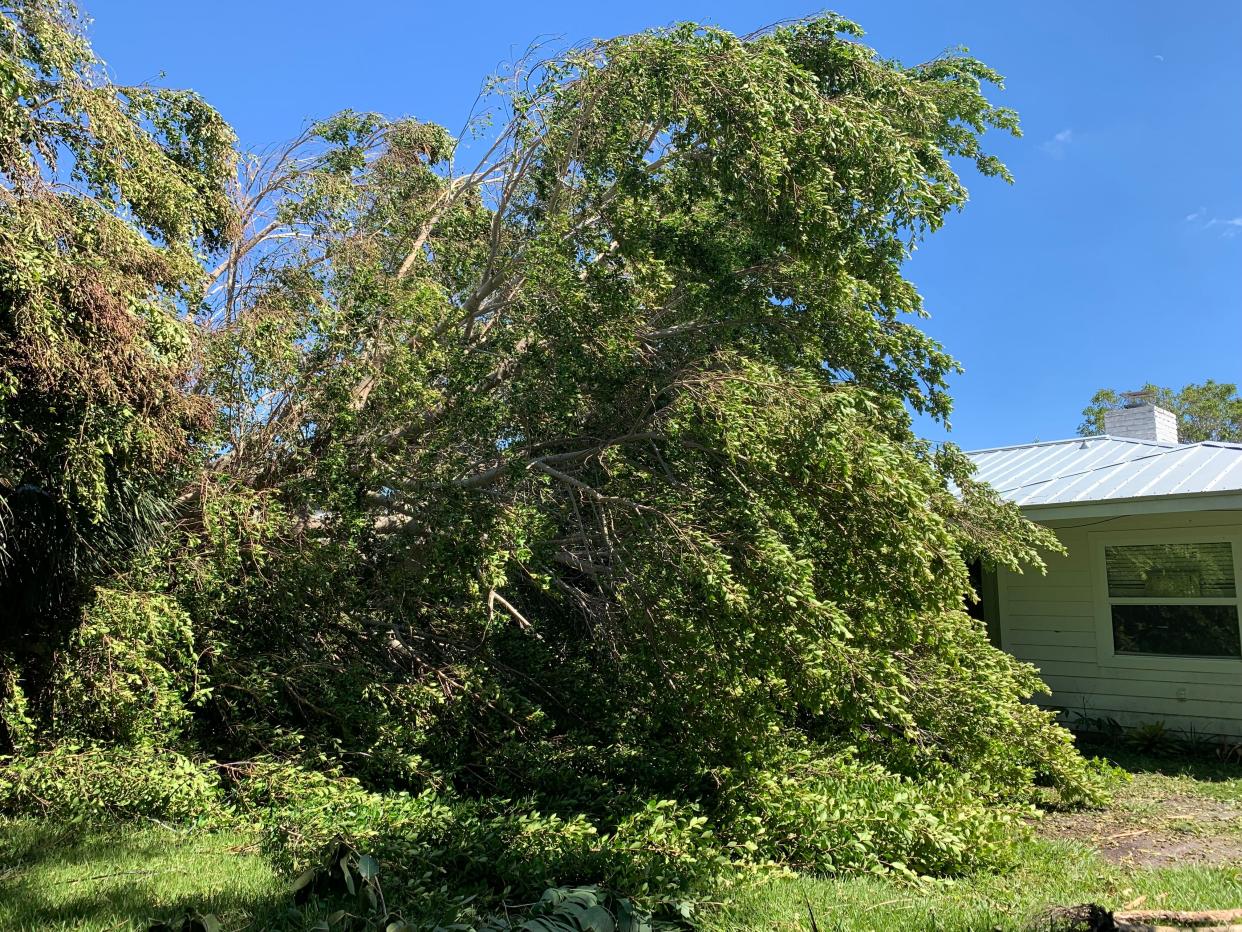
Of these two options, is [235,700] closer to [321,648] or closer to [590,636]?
[321,648]

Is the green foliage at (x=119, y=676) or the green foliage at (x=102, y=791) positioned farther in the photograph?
the green foliage at (x=119, y=676)

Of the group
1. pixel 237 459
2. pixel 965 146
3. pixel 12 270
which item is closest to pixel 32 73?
pixel 12 270

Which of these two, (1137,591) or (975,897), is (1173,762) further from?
(975,897)

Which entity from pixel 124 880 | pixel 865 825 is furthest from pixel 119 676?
pixel 865 825

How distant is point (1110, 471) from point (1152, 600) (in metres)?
1.55

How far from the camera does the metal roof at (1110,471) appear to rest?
9.26m

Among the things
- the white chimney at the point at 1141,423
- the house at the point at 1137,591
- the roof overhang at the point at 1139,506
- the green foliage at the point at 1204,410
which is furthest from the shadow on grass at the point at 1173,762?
the green foliage at the point at 1204,410

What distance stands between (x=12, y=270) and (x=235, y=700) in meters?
3.86

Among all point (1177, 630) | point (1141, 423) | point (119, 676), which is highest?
point (1141, 423)

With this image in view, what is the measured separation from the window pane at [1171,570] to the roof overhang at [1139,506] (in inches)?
41.4

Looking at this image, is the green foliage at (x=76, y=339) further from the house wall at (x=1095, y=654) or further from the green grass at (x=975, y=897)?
the house wall at (x=1095, y=654)

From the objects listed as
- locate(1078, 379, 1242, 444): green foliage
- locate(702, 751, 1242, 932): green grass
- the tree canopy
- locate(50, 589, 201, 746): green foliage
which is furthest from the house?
locate(1078, 379, 1242, 444): green foliage

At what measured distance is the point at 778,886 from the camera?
200 inches

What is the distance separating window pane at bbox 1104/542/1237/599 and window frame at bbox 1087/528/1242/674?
5 cm
